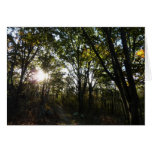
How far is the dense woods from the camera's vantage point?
2.39 meters

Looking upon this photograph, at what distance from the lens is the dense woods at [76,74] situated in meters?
2.39

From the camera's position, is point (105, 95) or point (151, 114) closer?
point (151, 114)

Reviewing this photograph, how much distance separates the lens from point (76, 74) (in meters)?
6.50

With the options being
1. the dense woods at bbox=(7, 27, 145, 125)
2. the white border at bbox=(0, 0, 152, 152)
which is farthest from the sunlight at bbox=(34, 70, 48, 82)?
the white border at bbox=(0, 0, 152, 152)

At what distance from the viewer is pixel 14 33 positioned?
3080 mm
